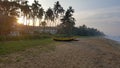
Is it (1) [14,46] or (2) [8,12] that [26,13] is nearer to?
(2) [8,12]

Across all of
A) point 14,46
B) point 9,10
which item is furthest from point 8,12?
point 14,46

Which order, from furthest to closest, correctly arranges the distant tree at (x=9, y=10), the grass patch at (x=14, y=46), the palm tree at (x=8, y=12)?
1. the distant tree at (x=9, y=10)
2. the palm tree at (x=8, y=12)
3. the grass patch at (x=14, y=46)

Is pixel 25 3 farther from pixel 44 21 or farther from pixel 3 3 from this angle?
pixel 44 21

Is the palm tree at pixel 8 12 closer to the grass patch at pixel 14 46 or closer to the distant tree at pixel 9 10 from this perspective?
the distant tree at pixel 9 10

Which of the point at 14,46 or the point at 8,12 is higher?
the point at 8,12

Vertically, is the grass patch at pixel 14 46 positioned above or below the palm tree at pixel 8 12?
below

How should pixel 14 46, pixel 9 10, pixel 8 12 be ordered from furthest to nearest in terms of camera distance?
pixel 8 12 → pixel 9 10 → pixel 14 46

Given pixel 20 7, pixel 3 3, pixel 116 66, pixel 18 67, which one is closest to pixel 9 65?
pixel 18 67

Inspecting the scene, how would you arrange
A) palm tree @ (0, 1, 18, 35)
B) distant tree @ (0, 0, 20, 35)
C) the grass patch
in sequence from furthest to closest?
distant tree @ (0, 0, 20, 35)
palm tree @ (0, 1, 18, 35)
the grass patch

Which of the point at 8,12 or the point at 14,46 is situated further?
the point at 8,12

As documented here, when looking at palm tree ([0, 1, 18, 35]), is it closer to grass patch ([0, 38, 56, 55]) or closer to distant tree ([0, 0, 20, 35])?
distant tree ([0, 0, 20, 35])

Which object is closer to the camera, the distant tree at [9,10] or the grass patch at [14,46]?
the grass patch at [14,46]

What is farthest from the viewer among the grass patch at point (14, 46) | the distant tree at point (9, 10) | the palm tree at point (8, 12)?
the distant tree at point (9, 10)

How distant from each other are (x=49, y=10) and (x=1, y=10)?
28.1m
